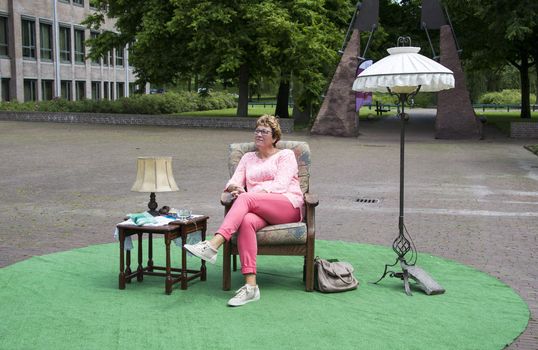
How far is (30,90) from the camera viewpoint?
4697cm

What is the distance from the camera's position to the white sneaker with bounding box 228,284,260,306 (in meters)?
6.18

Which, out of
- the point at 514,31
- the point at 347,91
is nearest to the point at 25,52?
the point at 347,91

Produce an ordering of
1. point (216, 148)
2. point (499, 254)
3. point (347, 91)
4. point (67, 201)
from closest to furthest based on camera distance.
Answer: point (499, 254)
point (67, 201)
point (216, 148)
point (347, 91)

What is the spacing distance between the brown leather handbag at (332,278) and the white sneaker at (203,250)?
992 millimetres

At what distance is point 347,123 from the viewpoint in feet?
95.1

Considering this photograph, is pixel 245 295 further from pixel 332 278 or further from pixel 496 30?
pixel 496 30

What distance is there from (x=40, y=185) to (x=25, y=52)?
34.8 meters

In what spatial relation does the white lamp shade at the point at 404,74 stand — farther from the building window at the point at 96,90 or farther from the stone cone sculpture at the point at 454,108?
the building window at the point at 96,90

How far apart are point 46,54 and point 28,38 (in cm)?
246

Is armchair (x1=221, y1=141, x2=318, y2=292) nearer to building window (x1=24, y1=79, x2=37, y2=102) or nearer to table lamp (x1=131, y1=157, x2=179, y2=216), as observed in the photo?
table lamp (x1=131, y1=157, x2=179, y2=216)

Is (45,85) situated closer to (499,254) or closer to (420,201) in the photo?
(420,201)

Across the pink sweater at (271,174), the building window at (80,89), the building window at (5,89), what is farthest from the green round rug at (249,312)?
the building window at (80,89)

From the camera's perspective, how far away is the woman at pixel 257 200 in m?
6.35

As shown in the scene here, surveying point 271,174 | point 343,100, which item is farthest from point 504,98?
point 271,174
